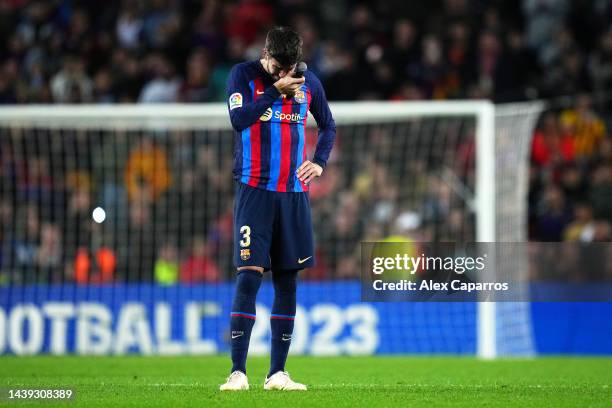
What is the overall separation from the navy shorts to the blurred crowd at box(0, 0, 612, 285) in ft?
24.3

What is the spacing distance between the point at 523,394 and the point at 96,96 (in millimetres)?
12041

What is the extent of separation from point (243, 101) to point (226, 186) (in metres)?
8.35

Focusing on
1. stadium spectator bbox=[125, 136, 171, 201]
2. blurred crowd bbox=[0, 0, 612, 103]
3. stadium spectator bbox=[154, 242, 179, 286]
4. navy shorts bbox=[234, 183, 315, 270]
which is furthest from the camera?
blurred crowd bbox=[0, 0, 612, 103]

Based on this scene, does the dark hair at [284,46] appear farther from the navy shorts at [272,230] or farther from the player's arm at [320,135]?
the navy shorts at [272,230]

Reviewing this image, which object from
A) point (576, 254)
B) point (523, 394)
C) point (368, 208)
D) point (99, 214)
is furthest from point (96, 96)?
point (523, 394)

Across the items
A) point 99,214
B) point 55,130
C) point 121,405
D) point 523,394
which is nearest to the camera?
point 121,405

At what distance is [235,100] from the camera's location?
7.48m

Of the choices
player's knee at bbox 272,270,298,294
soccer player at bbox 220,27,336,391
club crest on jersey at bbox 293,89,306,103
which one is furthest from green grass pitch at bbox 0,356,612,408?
club crest on jersey at bbox 293,89,306,103

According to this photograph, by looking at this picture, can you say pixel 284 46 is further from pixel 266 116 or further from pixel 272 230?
pixel 272 230

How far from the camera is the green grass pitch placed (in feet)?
23.0

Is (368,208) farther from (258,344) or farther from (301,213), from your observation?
(301,213)

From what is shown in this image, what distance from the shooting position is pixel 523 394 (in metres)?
7.57

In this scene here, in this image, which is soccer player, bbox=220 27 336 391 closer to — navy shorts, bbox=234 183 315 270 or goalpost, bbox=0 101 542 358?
navy shorts, bbox=234 183 315 270

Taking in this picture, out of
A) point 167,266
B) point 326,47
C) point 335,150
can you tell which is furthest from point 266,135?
point 326,47
